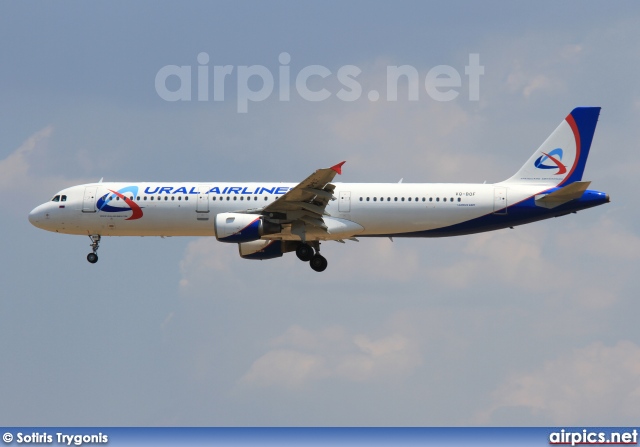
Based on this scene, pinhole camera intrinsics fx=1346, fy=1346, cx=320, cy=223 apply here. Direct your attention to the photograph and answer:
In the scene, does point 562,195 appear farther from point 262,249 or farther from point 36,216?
point 36,216

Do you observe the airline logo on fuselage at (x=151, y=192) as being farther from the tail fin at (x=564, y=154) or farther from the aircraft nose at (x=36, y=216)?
the tail fin at (x=564, y=154)

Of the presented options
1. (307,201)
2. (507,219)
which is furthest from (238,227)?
(507,219)

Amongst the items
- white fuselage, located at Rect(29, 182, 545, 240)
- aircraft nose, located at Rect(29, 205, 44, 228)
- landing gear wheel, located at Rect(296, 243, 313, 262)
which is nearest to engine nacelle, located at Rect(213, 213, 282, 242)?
white fuselage, located at Rect(29, 182, 545, 240)

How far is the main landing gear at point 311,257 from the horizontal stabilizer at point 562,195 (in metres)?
12.6

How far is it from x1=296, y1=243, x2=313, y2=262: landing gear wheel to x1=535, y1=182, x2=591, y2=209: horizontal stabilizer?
1309cm

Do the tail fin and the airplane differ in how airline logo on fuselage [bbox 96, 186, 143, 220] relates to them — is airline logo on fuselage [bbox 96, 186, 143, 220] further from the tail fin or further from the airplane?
the tail fin

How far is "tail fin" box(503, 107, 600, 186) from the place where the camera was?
7731 cm

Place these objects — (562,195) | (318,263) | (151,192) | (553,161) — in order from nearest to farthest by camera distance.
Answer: (562,195) < (151,192) < (318,263) < (553,161)

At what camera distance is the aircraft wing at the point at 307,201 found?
71375mm

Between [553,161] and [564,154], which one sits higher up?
[564,154]

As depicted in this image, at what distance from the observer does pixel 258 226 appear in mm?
73125

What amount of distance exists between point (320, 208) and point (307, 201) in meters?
0.88

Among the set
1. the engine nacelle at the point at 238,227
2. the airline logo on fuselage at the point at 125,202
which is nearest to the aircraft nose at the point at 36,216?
the airline logo on fuselage at the point at 125,202

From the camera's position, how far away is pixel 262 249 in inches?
3147
